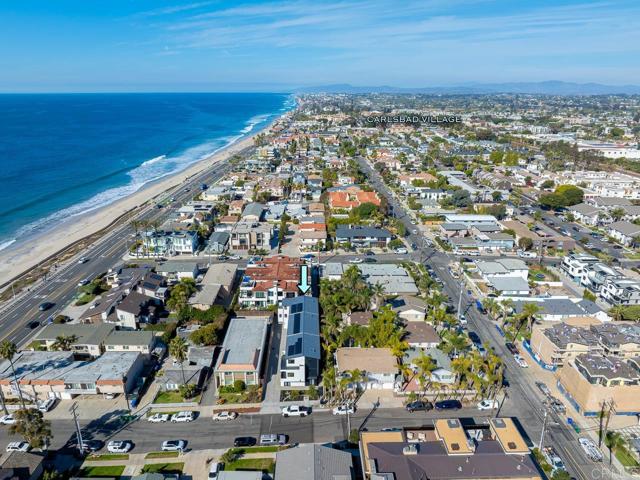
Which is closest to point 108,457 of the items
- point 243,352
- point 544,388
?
point 243,352

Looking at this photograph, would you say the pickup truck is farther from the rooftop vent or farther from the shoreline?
the shoreline

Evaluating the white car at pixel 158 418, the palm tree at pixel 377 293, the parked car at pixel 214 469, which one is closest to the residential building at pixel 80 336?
the white car at pixel 158 418

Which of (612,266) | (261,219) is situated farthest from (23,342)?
(612,266)

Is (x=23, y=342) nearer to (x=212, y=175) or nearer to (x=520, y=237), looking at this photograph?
(x=520, y=237)

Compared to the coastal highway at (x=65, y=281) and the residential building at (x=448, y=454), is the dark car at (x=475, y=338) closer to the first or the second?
the residential building at (x=448, y=454)

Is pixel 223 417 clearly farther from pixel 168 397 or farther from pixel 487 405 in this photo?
pixel 487 405
